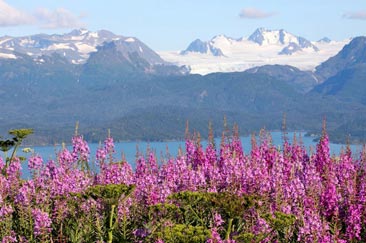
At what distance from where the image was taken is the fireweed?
10.1 meters

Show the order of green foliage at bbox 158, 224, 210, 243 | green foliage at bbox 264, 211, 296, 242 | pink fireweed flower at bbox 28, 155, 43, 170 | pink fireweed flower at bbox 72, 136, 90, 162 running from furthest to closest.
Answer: pink fireweed flower at bbox 72, 136, 90, 162 < pink fireweed flower at bbox 28, 155, 43, 170 < green foliage at bbox 264, 211, 296, 242 < green foliage at bbox 158, 224, 210, 243

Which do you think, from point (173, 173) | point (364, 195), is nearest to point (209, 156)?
point (173, 173)

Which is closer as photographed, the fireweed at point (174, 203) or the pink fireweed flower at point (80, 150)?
the fireweed at point (174, 203)

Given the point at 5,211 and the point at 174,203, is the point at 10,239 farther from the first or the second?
the point at 174,203

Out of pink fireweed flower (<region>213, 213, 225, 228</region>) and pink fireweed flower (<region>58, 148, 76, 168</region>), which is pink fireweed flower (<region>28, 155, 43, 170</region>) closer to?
pink fireweed flower (<region>58, 148, 76, 168</region>)

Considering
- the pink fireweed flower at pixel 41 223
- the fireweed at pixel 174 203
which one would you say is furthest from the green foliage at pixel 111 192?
the pink fireweed flower at pixel 41 223

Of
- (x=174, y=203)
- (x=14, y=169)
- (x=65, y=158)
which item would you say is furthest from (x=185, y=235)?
(x=14, y=169)

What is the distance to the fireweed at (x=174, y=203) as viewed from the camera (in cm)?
1011

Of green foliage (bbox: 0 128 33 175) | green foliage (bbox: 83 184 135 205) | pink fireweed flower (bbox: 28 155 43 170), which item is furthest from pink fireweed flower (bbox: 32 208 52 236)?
green foliage (bbox: 0 128 33 175)

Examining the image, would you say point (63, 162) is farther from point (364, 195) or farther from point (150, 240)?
point (364, 195)

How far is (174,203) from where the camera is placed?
11891 mm

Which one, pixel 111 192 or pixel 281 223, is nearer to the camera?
pixel 281 223

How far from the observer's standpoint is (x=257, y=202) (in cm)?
1095

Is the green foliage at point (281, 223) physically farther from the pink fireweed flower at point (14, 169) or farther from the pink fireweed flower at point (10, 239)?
the pink fireweed flower at point (14, 169)
